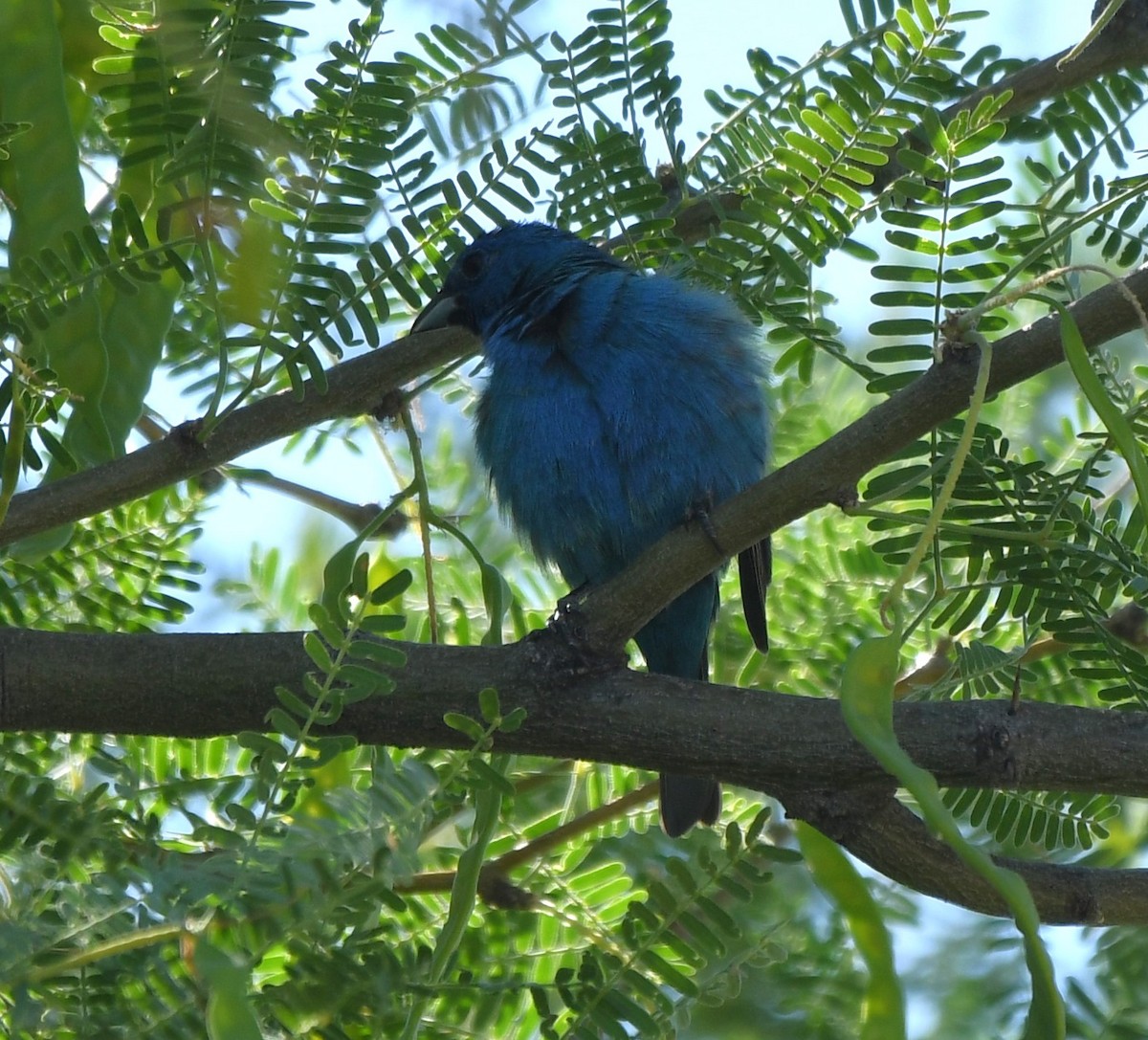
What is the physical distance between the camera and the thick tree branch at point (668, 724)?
254 centimetres

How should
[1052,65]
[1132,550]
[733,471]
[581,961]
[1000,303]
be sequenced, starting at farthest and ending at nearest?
[733,471]
[1052,65]
[1132,550]
[581,961]
[1000,303]

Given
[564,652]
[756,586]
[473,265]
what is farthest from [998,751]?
[473,265]

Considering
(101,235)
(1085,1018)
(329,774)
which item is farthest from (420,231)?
(1085,1018)

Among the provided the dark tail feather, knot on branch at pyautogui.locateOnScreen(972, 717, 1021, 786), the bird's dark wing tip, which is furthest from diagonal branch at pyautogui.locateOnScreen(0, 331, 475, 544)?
knot on branch at pyautogui.locateOnScreen(972, 717, 1021, 786)

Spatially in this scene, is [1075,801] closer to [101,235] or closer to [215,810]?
[215,810]

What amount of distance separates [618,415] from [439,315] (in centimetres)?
49

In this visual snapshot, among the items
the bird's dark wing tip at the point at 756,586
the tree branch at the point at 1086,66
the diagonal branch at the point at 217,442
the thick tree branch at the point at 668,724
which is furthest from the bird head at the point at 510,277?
the thick tree branch at the point at 668,724

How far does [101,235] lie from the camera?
3.31 m

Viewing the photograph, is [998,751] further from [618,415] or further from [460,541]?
[618,415]

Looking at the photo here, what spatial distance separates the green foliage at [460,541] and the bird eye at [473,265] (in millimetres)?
903

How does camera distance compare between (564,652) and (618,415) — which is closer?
(564,652)

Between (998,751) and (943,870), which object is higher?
(998,751)

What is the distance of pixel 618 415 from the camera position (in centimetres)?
385

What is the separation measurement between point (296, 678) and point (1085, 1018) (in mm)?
1572
